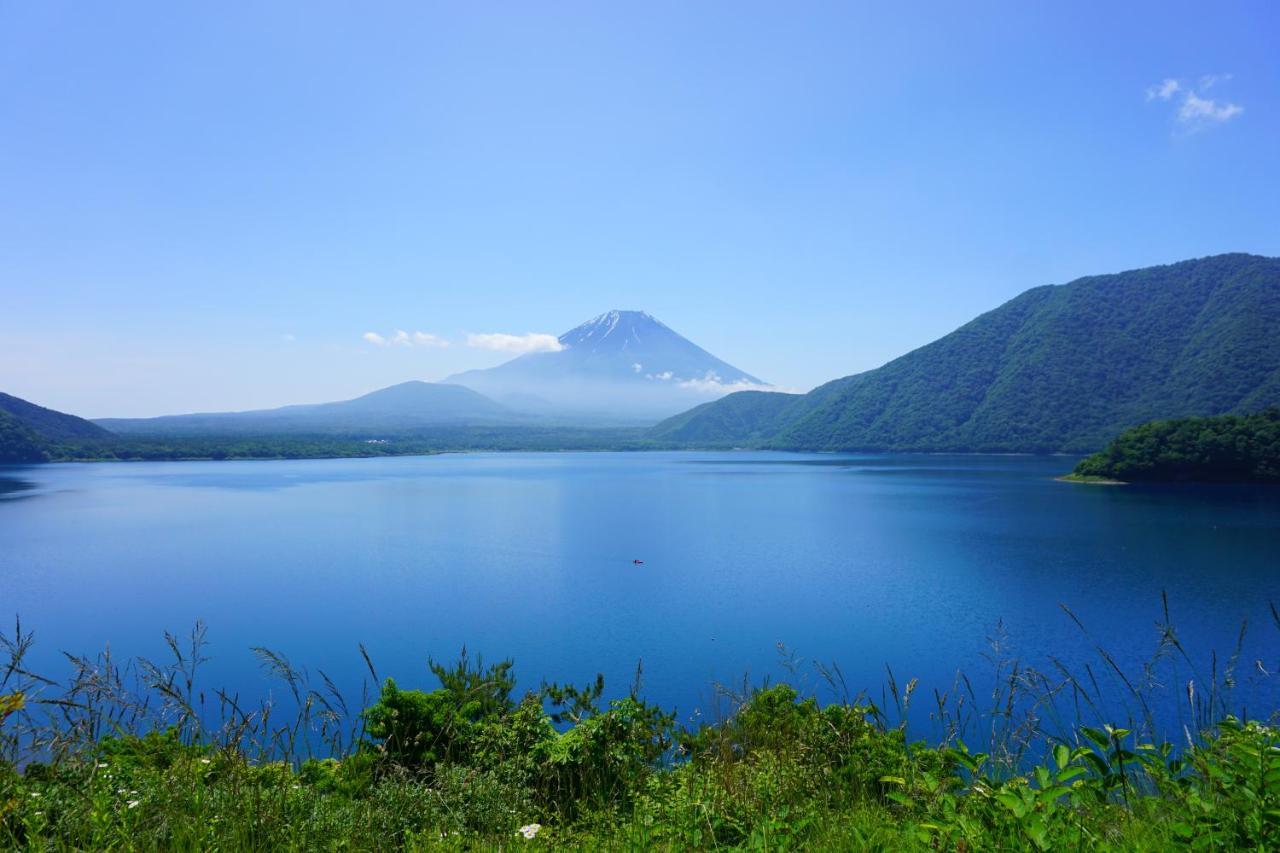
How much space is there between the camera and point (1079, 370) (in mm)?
95500

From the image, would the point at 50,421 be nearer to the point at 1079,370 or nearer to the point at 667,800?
the point at 667,800

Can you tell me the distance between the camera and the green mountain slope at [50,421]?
344 ft

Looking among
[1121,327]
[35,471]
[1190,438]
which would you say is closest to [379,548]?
[1190,438]

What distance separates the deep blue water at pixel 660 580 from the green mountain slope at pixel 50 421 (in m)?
76.9

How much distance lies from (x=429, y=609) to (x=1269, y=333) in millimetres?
107415

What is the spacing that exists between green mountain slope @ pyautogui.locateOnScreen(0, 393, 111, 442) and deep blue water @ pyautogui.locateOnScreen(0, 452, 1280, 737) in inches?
3029

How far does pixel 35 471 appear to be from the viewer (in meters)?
72.8

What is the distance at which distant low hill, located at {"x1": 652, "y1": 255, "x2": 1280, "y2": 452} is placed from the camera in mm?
81500

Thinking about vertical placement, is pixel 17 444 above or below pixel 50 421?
below

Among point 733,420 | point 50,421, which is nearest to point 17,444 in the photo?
point 50,421

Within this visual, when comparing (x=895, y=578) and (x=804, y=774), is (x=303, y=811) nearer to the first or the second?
(x=804, y=774)

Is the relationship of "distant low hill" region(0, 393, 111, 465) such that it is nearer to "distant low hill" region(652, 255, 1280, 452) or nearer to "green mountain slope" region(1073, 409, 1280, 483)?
"distant low hill" region(652, 255, 1280, 452)

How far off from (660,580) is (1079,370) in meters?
96.9

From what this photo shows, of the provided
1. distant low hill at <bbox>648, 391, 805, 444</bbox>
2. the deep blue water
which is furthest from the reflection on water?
distant low hill at <bbox>648, 391, 805, 444</bbox>
